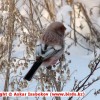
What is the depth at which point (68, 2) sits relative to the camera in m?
5.26

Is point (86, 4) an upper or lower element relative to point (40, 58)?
upper

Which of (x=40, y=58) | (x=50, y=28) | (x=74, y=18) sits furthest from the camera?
(x=74, y=18)

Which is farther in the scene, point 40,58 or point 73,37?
point 73,37

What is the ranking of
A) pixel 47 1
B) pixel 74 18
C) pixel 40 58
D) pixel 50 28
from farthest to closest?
pixel 74 18, pixel 47 1, pixel 50 28, pixel 40 58

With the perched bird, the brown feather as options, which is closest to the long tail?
the perched bird

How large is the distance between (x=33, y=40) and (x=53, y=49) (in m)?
0.29

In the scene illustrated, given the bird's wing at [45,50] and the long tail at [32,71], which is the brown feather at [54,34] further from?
the long tail at [32,71]

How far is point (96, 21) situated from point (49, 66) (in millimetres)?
3298

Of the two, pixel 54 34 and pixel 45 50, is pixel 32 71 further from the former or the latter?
pixel 54 34

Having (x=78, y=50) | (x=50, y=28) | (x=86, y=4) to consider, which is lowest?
(x=78, y=50)

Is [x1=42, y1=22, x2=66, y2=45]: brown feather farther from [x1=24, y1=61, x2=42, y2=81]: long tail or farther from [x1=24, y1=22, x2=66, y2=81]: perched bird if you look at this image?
[x1=24, y1=61, x2=42, y2=81]: long tail

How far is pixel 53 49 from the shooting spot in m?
2.26

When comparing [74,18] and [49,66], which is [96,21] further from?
[49,66]

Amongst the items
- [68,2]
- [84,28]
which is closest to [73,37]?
[84,28]
